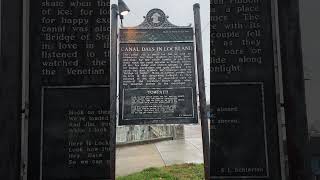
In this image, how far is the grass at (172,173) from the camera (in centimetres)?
Result: 987

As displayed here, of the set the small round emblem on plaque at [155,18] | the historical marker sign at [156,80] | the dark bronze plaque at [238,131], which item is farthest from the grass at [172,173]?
the dark bronze plaque at [238,131]

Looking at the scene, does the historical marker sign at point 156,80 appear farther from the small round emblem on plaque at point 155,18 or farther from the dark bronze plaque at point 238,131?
the dark bronze plaque at point 238,131

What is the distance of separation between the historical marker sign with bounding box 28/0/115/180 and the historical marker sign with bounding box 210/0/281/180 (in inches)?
36.3

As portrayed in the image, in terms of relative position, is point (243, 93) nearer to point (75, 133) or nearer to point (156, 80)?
point (75, 133)

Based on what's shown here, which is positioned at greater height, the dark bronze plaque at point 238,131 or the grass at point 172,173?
the dark bronze plaque at point 238,131

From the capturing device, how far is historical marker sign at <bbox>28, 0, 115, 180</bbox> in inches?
156

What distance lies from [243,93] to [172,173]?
6.55 meters

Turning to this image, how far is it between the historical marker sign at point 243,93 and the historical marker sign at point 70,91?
921 millimetres
